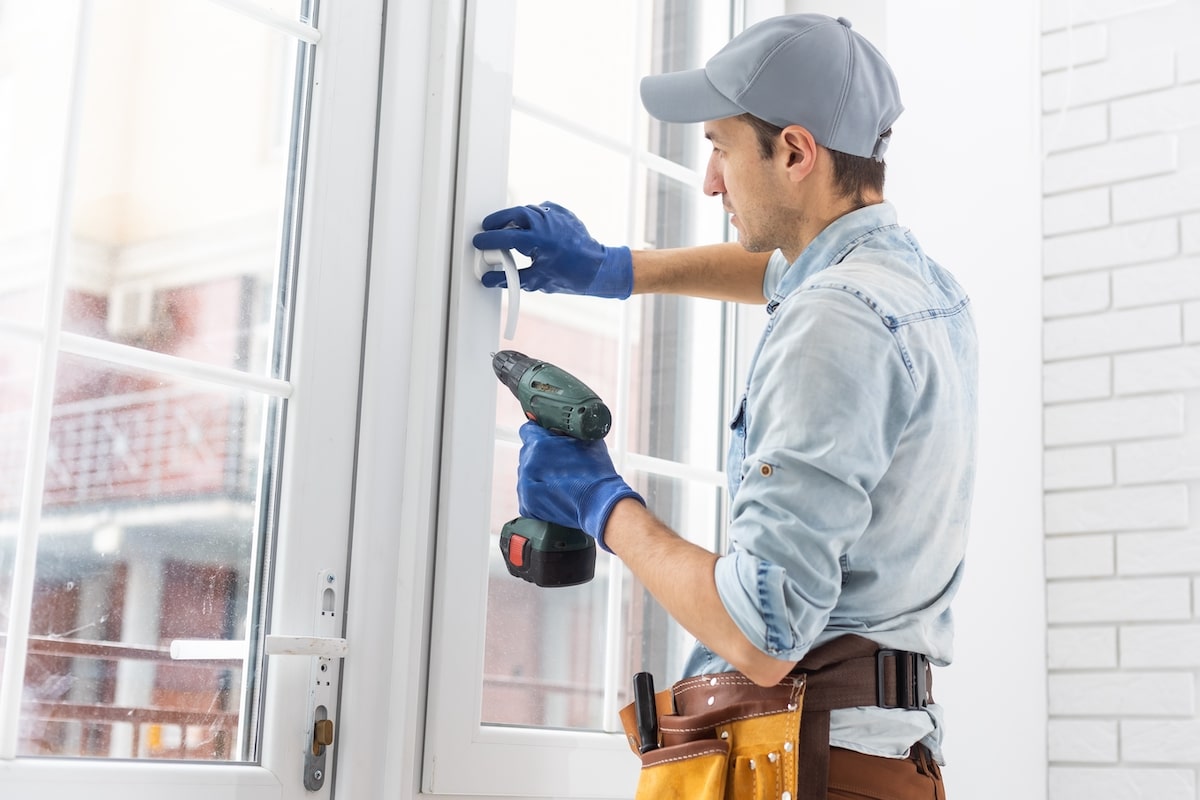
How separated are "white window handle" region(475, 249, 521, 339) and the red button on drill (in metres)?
0.30

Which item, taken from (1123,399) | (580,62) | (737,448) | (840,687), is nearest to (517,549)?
(737,448)

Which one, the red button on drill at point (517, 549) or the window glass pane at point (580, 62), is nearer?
the red button on drill at point (517, 549)

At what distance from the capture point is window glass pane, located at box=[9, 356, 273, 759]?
143cm

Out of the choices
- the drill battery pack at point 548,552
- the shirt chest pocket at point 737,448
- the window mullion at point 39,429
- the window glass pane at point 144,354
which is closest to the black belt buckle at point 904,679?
the shirt chest pocket at point 737,448

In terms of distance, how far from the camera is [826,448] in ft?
4.00

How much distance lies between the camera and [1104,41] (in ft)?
8.97

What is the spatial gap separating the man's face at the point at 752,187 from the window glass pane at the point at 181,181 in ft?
1.93

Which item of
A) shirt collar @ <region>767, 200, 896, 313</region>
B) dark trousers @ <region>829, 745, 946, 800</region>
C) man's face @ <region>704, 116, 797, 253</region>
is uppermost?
man's face @ <region>704, 116, 797, 253</region>

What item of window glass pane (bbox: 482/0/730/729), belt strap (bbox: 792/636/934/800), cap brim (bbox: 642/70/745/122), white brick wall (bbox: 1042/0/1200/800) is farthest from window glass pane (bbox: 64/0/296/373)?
white brick wall (bbox: 1042/0/1200/800)

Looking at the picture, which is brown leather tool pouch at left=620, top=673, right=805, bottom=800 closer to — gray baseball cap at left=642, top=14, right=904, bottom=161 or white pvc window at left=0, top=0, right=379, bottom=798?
white pvc window at left=0, top=0, right=379, bottom=798

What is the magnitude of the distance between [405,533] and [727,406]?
2.54 ft

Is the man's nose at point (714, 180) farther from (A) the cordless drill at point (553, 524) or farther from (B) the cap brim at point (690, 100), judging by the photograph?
(A) the cordless drill at point (553, 524)

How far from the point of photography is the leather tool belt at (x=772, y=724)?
129cm

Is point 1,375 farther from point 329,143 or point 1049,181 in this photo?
point 1049,181
